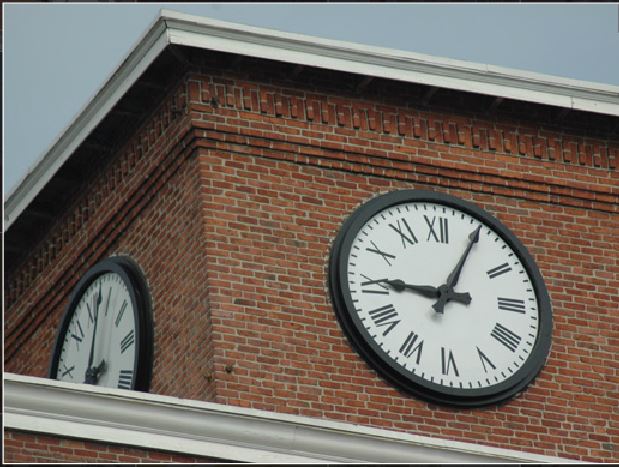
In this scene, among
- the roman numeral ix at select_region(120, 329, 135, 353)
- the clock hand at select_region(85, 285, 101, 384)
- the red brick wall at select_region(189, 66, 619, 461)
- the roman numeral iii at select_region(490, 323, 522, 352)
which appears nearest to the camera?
the red brick wall at select_region(189, 66, 619, 461)

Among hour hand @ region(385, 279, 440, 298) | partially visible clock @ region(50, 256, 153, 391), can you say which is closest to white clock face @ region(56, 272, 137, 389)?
partially visible clock @ region(50, 256, 153, 391)

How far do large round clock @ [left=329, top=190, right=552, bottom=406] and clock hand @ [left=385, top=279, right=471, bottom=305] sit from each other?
0.4 inches

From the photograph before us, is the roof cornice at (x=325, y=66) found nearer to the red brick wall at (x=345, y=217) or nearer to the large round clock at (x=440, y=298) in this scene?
the red brick wall at (x=345, y=217)

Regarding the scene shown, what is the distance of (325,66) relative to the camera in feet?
90.9

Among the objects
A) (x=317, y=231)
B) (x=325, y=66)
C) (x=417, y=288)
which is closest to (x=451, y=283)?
(x=417, y=288)

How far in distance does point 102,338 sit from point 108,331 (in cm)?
13

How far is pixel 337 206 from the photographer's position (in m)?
27.6

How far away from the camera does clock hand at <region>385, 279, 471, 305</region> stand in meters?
27.1

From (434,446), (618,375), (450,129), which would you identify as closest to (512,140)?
(450,129)

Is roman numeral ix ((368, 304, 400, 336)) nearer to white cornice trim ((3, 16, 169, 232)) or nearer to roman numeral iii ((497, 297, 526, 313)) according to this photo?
roman numeral iii ((497, 297, 526, 313))

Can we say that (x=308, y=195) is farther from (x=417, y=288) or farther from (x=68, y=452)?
(x=68, y=452)

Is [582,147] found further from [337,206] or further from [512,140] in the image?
[337,206]

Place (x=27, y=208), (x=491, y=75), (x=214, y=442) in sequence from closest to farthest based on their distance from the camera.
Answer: (x=214, y=442) → (x=491, y=75) → (x=27, y=208)

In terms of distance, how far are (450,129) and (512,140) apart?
698 mm
